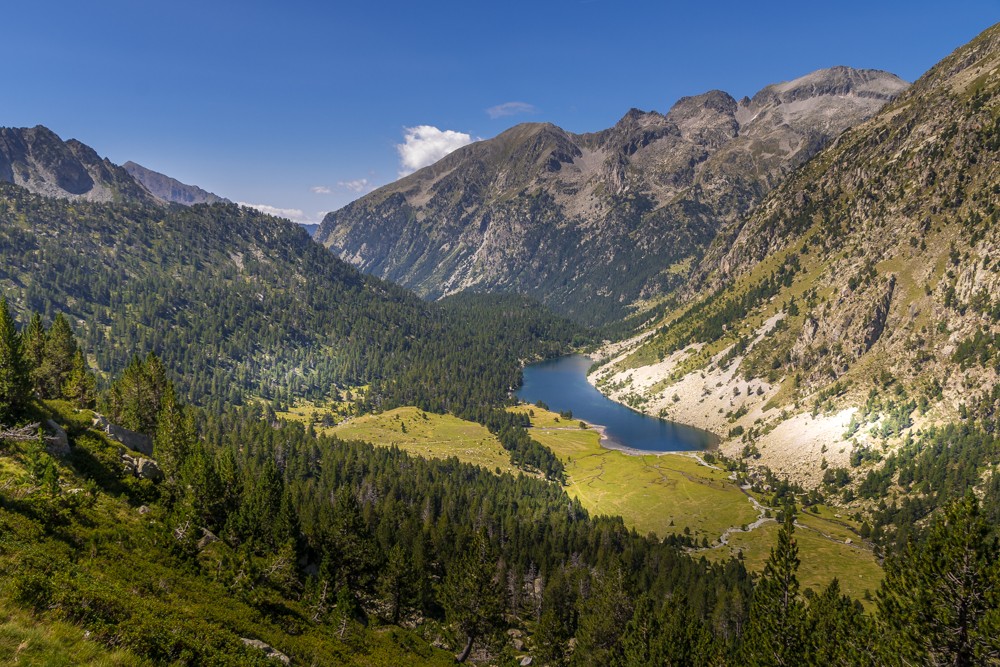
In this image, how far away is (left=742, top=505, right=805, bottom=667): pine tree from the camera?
45.1 metres

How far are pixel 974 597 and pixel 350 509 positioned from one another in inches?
2752

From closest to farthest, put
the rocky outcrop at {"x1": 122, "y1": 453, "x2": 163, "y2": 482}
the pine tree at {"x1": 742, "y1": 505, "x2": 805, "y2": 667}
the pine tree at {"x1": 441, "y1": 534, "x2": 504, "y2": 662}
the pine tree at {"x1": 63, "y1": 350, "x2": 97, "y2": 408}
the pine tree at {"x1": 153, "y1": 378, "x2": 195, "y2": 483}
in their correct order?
the pine tree at {"x1": 742, "y1": 505, "x2": 805, "y2": 667} < the rocky outcrop at {"x1": 122, "y1": 453, "x2": 163, "y2": 482} < the pine tree at {"x1": 153, "y1": 378, "x2": 195, "y2": 483} < the pine tree at {"x1": 441, "y1": 534, "x2": 504, "y2": 662} < the pine tree at {"x1": 63, "y1": 350, "x2": 97, "y2": 408}

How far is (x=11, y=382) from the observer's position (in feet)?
164

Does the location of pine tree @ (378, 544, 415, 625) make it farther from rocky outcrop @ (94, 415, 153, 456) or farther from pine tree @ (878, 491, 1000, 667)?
pine tree @ (878, 491, 1000, 667)

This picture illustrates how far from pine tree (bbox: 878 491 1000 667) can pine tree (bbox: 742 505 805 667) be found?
12.8 metres

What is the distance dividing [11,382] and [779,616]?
75905 millimetres

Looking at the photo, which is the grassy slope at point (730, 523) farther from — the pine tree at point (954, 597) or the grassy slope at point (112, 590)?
the grassy slope at point (112, 590)

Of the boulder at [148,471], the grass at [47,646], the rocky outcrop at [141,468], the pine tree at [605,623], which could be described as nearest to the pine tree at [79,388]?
the rocky outcrop at [141,468]

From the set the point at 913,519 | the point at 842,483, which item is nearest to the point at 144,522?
the point at 913,519

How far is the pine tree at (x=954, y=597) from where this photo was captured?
98.0 ft

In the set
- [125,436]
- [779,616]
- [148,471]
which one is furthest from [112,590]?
[779,616]

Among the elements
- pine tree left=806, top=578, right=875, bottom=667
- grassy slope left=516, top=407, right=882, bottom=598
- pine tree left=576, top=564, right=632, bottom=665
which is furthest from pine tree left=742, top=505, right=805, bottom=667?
grassy slope left=516, top=407, right=882, bottom=598

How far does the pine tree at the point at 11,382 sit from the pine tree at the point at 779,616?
72334mm

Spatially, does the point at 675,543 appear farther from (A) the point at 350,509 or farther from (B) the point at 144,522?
(B) the point at 144,522
